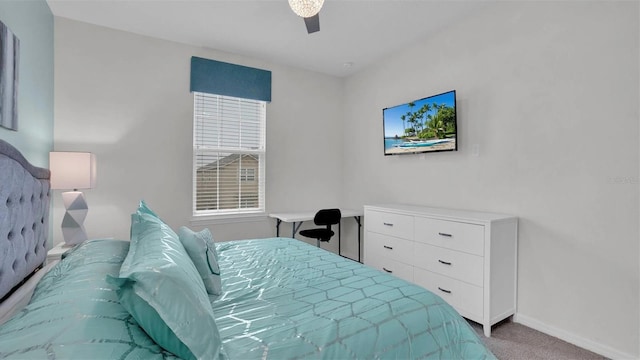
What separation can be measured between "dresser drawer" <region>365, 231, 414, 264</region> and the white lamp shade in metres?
2.58

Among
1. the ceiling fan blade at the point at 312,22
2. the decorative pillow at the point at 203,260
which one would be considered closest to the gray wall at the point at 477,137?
the ceiling fan blade at the point at 312,22

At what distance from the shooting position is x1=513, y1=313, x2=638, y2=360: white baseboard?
188 cm

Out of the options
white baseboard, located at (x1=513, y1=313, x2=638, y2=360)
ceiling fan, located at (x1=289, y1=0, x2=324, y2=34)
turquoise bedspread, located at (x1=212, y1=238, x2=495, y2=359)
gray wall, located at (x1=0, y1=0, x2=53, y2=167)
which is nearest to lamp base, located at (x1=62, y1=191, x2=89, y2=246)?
gray wall, located at (x1=0, y1=0, x2=53, y2=167)

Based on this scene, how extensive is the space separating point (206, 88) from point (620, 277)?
3.89m

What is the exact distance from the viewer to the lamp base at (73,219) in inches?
88.5

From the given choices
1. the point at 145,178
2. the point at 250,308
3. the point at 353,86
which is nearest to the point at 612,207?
the point at 250,308

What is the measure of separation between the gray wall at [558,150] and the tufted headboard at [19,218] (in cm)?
310

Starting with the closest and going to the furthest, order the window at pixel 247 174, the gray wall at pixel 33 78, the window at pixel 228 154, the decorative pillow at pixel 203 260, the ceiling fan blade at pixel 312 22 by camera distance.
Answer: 1. the decorative pillow at pixel 203 260
2. the gray wall at pixel 33 78
3. the ceiling fan blade at pixel 312 22
4. the window at pixel 228 154
5. the window at pixel 247 174

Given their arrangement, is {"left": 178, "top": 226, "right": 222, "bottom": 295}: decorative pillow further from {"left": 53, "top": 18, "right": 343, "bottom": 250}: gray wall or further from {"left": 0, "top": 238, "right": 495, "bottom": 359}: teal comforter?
{"left": 53, "top": 18, "right": 343, "bottom": 250}: gray wall

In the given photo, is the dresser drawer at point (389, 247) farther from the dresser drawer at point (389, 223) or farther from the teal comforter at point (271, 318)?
the teal comforter at point (271, 318)

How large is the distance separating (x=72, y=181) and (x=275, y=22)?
7.13 ft

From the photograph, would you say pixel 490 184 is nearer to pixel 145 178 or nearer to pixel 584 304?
pixel 584 304

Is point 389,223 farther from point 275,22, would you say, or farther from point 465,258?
point 275,22

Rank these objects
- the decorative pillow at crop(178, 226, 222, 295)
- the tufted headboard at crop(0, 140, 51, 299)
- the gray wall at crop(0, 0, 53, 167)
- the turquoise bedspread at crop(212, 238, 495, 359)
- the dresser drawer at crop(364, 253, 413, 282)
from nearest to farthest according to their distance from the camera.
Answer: the turquoise bedspread at crop(212, 238, 495, 359), the tufted headboard at crop(0, 140, 51, 299), the decorative pillow at crop(178, 226, 222, 295), the gray wall at crop(0, 0, 53, 167), the dresser drawer at crop(364, 253, 413, 282)
